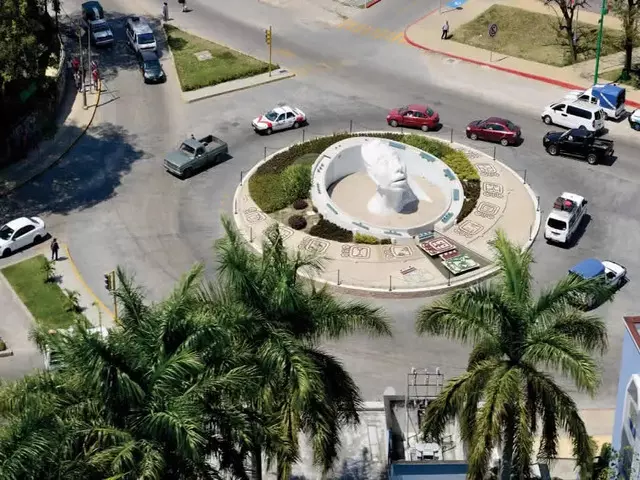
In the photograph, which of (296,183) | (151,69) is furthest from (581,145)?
(151,69)

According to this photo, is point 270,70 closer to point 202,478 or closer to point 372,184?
point 372,184

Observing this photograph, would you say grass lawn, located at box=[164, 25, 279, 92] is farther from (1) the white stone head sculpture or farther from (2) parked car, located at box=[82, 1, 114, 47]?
(1) the white stone head sculpture

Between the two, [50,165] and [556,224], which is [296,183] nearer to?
[556,224]

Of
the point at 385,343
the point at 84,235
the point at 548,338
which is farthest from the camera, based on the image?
the point at 84,235

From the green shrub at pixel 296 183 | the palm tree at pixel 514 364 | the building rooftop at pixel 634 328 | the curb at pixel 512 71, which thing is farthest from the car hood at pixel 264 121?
the building rooftop at pixel 634 328

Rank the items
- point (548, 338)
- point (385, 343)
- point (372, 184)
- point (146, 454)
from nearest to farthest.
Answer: point (146, 454) < point (548, 338) < point (385, 343) < point (372, 184)

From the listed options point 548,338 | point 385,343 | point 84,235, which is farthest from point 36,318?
point 548,338

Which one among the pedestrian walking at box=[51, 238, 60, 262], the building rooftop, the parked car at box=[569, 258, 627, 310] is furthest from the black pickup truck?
the building rooftop
